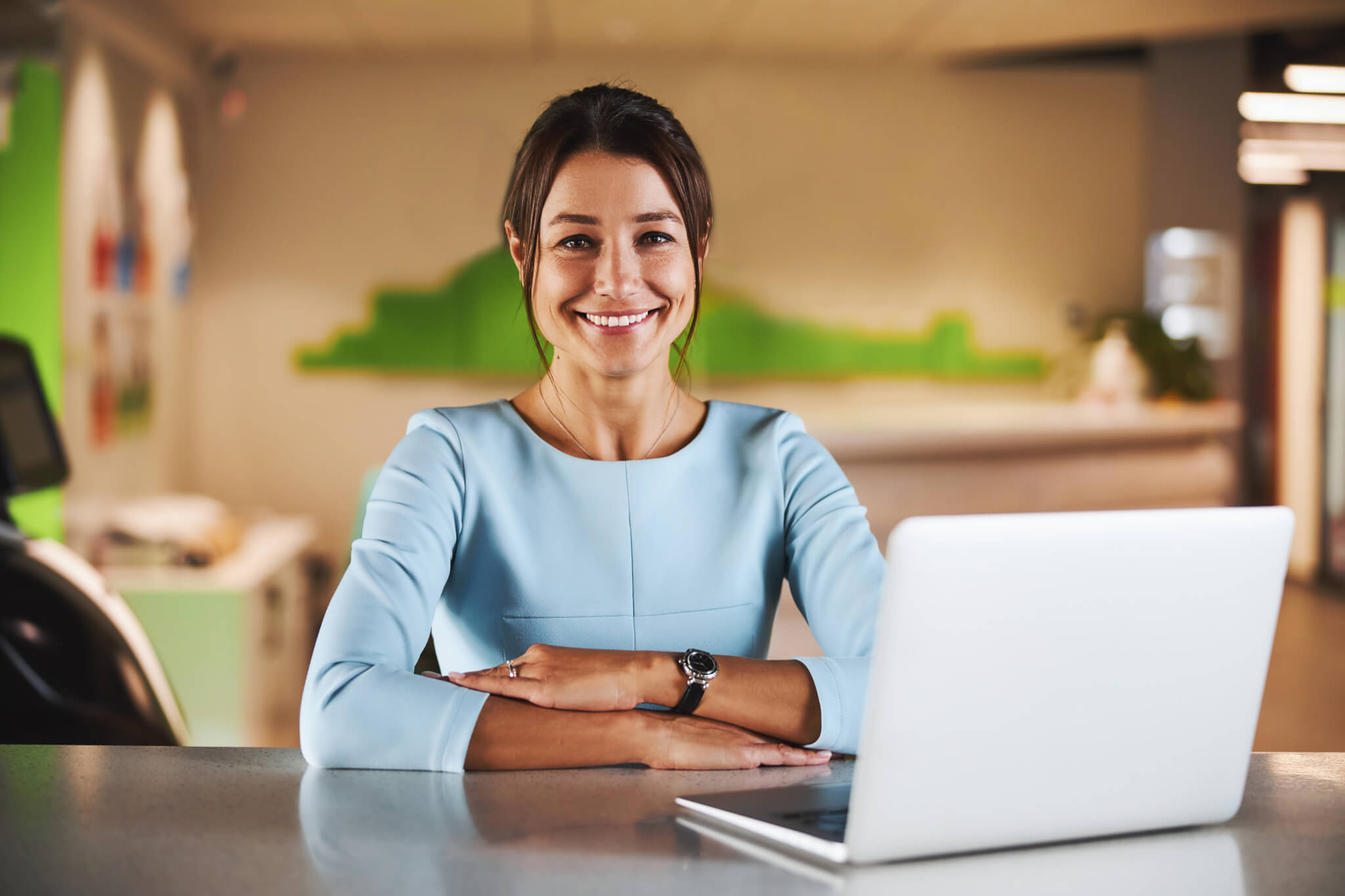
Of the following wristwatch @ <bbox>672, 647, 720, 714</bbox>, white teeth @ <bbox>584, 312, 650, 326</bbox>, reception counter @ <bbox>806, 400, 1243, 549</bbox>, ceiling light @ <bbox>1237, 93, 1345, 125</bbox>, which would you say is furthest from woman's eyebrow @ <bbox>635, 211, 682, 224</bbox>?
ceiling light @ <bbox>1237, 93, 1345, 125</bbox>

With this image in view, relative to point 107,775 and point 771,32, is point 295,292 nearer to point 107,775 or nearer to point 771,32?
point 771,32

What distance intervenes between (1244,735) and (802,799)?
0.97 feet

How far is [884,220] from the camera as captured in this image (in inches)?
222

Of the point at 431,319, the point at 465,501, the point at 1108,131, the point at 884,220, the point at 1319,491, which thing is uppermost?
the point at 1108,131

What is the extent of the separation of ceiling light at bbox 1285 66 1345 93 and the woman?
17.4 ft

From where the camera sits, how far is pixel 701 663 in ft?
3.46

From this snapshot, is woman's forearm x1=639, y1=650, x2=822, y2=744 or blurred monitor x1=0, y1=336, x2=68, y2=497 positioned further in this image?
blurred monitor x1=0, y1=336, x2=68, y2=497

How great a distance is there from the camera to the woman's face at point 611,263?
1.24 metres

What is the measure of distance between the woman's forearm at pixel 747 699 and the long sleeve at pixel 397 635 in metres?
0.16

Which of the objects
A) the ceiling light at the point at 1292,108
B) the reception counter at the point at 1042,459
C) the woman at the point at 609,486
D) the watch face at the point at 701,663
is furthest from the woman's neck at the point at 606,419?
the ceiling light at the point at 1292,108

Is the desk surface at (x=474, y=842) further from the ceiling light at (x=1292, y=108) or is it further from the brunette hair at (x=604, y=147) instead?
the ceiling light at (x=1292, y=108)

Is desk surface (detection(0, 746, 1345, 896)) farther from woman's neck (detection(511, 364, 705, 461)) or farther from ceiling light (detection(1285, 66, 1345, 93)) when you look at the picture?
ceiling light (detection(1285, 66, 1345, 93))

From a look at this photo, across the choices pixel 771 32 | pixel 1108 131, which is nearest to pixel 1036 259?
pixel 1108 131

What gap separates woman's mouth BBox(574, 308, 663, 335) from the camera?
4.17 feet
